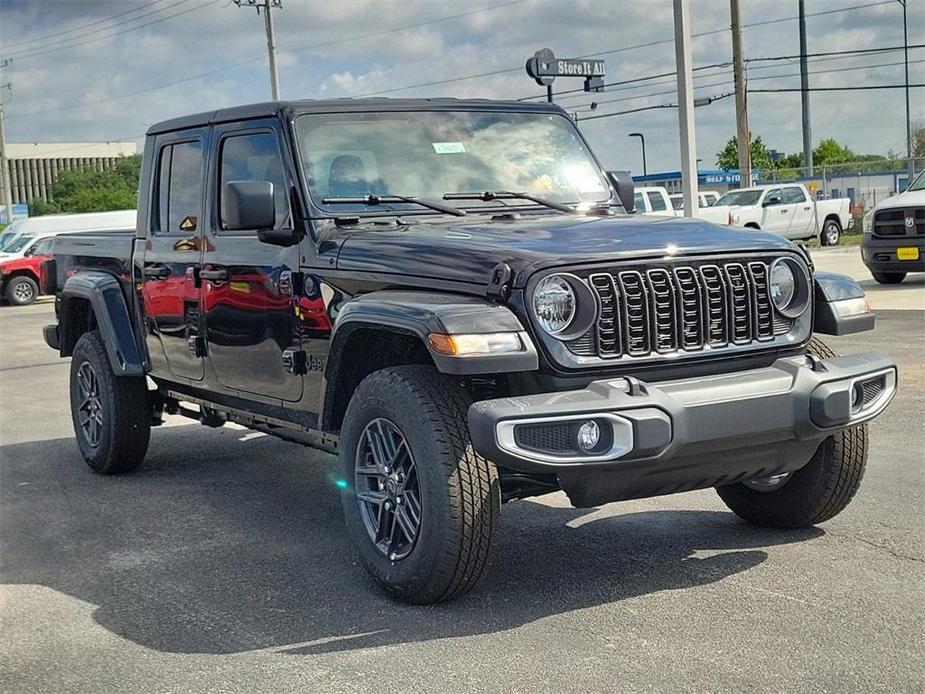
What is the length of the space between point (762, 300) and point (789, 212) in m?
27.1

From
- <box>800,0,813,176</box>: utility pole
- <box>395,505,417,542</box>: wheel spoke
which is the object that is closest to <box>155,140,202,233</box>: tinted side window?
<box>395,505,417,542</box>: wheel spoke

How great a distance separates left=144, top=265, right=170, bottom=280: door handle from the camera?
22.4ft

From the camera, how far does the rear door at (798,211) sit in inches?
1223

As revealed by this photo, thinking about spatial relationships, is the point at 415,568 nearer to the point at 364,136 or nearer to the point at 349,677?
the point at 349,677

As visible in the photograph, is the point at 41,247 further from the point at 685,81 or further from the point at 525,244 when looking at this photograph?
the point at 525,244

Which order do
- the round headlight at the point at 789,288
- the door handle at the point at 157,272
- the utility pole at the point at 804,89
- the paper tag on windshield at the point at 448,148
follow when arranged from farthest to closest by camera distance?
the utility pole at the point at 804,89
the door handle at the point at 157,272
the paper tag on windshield at the point at 448,148
the round headlight at the point at 789,288

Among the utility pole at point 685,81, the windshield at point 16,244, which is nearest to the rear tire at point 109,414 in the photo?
the utility pole at point 685,81

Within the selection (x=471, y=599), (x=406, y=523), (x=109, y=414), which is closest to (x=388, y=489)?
(x=406, y=523)

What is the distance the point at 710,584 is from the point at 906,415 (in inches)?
154

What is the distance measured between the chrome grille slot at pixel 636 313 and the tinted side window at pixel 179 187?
282 centimetres

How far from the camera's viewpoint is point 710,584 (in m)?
4.89

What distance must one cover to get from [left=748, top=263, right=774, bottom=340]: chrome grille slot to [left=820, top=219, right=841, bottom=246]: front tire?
28304 mm

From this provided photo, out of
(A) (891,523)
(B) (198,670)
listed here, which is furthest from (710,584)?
(B) (198,670)

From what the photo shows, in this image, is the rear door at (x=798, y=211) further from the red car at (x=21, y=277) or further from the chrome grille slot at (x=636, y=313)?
the chrome grille slot at (x=636, y=313)
